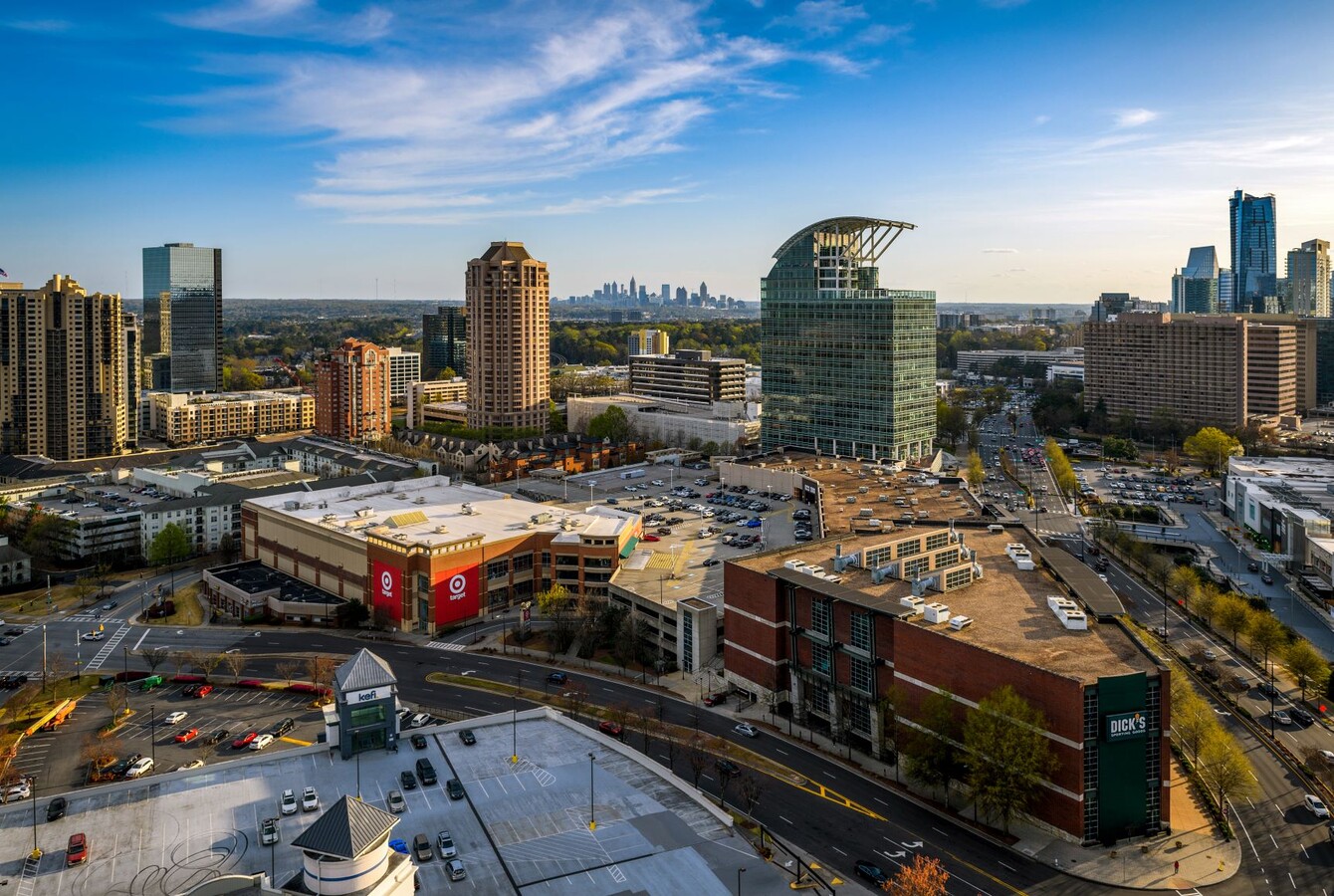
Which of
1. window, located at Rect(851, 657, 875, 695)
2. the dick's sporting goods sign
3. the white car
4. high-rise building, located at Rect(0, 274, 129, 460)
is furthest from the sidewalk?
high-rise building, located at Rect(0, 274, 129, 460)

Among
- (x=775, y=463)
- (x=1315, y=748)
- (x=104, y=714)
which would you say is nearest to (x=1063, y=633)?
(x=1315, y=748)

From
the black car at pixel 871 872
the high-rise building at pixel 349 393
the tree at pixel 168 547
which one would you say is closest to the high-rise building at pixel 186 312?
the high-rise building at pixel 349 393

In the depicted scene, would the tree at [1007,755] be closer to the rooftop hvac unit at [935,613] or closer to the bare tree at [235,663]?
the rooftop hvac unit at [935,613]

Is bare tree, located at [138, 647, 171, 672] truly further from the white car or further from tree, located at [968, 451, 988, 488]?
tree, located at [968, 451, 988, 488]

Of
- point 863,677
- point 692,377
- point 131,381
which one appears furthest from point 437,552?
point 692,377

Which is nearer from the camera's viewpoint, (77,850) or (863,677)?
(77,850)

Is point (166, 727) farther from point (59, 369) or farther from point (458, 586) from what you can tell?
point (59, 369)
